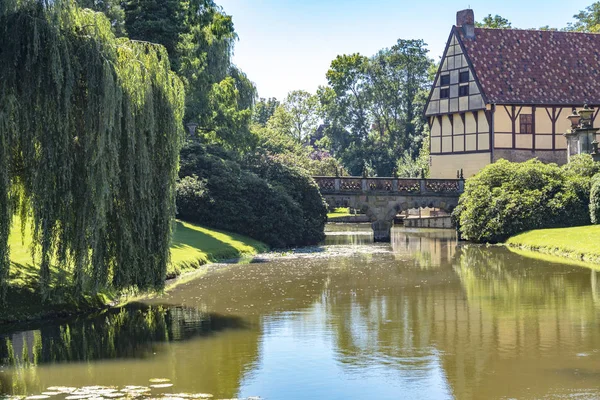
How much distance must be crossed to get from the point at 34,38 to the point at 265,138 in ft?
199

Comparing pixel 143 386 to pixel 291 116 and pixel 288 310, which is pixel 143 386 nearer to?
pixel 288 310

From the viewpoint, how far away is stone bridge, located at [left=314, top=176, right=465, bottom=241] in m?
53.9

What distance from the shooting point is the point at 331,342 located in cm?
1867

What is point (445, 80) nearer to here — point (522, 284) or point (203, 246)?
point (203, 246)

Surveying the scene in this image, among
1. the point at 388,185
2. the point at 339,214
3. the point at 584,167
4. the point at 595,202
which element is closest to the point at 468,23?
the point at 388,185

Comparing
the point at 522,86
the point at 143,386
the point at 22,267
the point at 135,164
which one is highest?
the point at 522,86

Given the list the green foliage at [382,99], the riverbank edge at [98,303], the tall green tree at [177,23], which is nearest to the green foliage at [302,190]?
the tall green tree at [177,23]

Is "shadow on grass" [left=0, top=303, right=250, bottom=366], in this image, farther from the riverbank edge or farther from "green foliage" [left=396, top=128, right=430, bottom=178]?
"green foliage" [left=396, top=128, right=430, bottom=178]

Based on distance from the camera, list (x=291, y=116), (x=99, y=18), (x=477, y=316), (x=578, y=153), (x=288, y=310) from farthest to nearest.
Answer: (x=291, y=116) < (x=578, y=153) < (x=288, y=310) < (x=477, y=316) < (x=99, y=18)

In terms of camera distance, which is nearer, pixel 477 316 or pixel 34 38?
pixel 34 38

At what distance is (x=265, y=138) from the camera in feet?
260

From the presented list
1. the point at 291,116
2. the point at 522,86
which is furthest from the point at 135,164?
the point at 291,116

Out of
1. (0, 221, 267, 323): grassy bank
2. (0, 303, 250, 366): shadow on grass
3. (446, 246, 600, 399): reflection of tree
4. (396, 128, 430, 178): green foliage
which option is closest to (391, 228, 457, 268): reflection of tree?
(446, 246, 600, 399): reflection of tree

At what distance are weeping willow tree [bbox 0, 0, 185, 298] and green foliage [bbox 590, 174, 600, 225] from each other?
28799 millimetres
